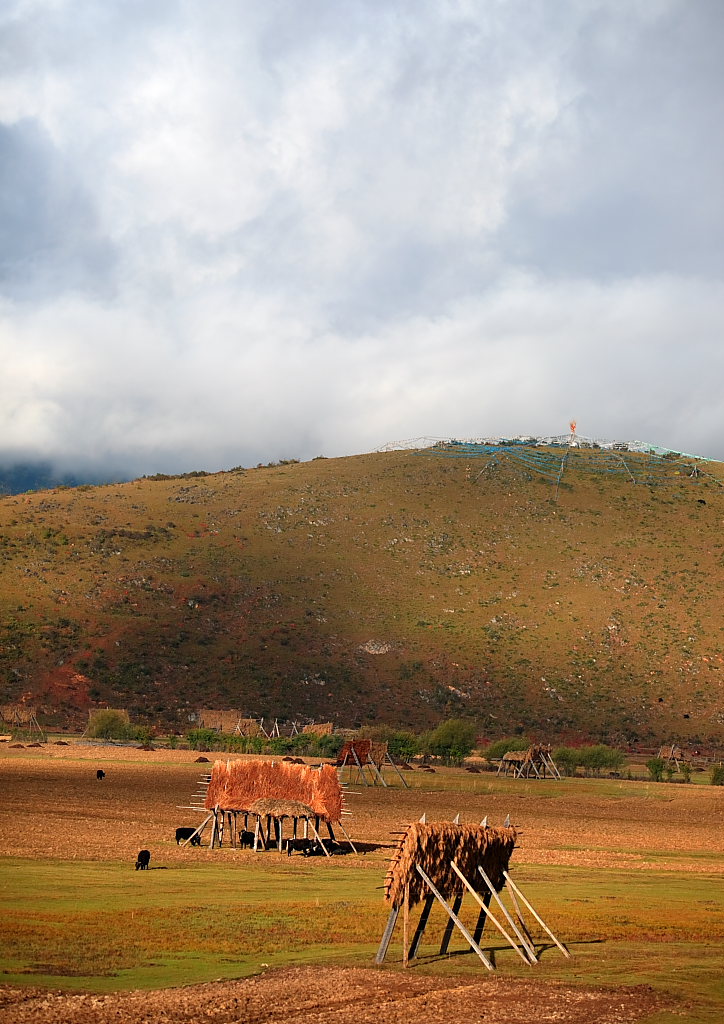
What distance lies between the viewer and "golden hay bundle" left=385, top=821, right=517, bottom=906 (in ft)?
41.8

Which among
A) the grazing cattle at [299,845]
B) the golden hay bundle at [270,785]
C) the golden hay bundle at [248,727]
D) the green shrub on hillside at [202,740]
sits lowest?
the green shrub on hillside at [202,740]

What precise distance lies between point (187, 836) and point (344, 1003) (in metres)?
15.4

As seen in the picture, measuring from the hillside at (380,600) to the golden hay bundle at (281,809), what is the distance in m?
40.9

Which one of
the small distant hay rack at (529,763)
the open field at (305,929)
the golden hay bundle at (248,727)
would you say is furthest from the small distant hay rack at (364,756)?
the golden hay bundle at (248,727)

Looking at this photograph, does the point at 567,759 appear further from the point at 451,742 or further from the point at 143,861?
the point at 143,861

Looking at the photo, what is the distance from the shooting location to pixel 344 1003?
1125 centimetres

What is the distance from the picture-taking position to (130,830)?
88.4 feet

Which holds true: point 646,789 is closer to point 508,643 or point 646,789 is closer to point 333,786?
point 333,786

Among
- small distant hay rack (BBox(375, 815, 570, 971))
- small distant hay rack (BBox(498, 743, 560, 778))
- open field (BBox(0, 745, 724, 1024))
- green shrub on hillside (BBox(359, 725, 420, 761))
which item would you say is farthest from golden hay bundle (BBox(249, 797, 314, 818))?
green shrub on hillside (BBox(359, 725, 420, 761))

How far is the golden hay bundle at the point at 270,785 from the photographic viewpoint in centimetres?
2659

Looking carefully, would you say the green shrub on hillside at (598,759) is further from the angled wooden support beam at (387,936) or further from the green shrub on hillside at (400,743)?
the angled wooden support beam at (387,936)

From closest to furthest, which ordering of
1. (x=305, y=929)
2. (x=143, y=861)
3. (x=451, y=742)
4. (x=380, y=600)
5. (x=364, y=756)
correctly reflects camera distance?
(x=305, y=929), (x=143, y=861), (x=364, y=756), (x=451, y=742), (x=380, y=600)

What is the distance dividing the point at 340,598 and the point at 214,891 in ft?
213

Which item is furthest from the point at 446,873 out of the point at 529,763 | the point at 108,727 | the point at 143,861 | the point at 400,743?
the point at 108,727
